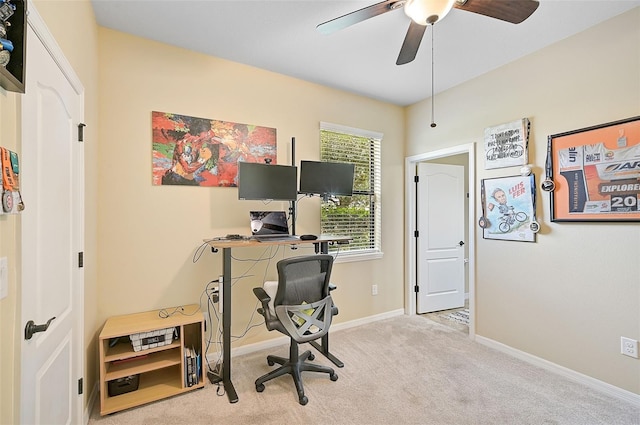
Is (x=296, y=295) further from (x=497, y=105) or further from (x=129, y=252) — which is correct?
(x=497, y=105)

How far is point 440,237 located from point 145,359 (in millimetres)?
3726

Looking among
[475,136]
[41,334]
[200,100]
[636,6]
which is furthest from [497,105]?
[41,334]

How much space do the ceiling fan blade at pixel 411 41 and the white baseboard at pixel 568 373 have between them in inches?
113

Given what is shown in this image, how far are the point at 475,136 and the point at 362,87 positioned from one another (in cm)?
140

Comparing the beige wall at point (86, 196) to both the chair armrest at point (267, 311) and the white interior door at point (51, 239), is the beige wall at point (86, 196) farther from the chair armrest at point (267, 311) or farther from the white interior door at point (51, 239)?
the chair armrest at point (267, 311)

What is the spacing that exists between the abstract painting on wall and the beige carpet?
1771 millimetres

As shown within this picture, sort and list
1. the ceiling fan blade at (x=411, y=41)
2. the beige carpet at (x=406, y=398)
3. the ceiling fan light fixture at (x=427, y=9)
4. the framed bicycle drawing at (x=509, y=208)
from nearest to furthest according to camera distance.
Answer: the ceiling fan light fixture at (x=427, y=9)
the ceiling fan blade at (x=411, y=41)
the beige carpet at (x=406, y=398)
the framed bicycle drawing at (x=509, y=208)

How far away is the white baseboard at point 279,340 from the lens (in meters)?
2.86

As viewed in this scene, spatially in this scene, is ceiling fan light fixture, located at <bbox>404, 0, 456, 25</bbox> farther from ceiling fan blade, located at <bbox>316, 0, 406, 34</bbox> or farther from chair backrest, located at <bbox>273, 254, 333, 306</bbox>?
chair backrest, located at <bbox>273, 254, 333, 306</bbox>

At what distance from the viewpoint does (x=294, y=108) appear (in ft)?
10.6

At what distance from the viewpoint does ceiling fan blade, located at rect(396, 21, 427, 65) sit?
70.9 inches

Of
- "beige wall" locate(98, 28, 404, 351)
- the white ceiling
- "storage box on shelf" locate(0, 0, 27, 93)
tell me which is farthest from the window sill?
"storage box on shelf" locate(0, 0, 27, 93)

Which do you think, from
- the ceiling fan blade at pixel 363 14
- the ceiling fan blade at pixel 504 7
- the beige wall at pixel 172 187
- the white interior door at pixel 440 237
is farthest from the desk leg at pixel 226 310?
the white interior door at pixel 440 237

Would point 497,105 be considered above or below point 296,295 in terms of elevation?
above
